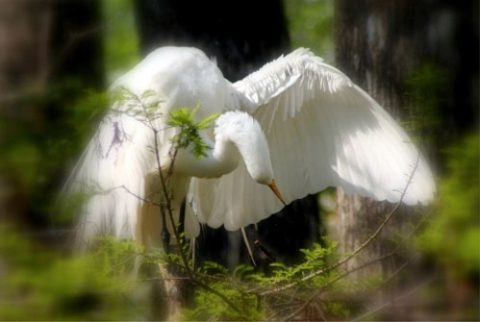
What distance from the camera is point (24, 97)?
1.24 metres

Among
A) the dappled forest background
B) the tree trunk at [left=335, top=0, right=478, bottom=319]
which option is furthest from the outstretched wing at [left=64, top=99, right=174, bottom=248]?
the tree trunk at [left=335, top=0, right=478, bottom=319]

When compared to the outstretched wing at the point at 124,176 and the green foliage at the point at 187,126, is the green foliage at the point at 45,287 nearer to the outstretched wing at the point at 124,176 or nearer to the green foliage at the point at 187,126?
the green foliage at the point at 187,126

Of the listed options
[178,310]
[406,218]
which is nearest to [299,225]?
[406,218]

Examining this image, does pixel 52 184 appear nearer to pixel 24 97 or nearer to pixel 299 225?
pixel 24 97

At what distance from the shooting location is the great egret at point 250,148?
349 cm

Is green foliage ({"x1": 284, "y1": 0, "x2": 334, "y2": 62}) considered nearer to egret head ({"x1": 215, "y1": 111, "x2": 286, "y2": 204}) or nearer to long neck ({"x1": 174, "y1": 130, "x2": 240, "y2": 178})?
long neck ({"x1": 174, "y1": 130, "x2": 240, "y2": 178})

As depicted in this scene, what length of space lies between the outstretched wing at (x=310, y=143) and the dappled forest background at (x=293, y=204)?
293mm

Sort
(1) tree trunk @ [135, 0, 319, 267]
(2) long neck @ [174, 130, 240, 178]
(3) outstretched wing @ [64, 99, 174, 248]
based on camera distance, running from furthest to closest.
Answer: (1) tree trunk @ [135, 0, 319, 267], (2) long neck @ [174, 130, 240, 178], (3) outstretched wing @ [64, 99, 174, 248]

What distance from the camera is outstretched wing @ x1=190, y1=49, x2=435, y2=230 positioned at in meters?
3.92

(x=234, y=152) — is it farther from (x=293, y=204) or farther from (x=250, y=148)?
(x=293, y=204)

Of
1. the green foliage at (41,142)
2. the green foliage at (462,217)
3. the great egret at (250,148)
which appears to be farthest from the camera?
the great egret at (250,148)

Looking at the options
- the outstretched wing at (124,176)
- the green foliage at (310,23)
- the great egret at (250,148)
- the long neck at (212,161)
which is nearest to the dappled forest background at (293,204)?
the great egret at (250,148)

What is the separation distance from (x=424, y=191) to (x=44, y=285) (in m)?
2.60

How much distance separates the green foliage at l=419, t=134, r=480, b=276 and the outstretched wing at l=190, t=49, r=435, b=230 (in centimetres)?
260
